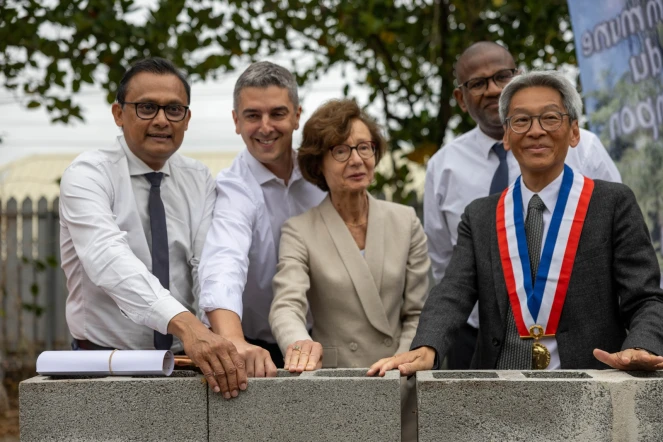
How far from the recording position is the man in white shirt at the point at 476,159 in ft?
14.1

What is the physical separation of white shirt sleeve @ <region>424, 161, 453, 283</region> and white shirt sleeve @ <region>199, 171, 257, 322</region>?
3.80ft

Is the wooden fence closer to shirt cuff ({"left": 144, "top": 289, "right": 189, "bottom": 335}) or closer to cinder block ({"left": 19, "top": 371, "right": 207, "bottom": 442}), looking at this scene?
shirt cuff ({"left": 144, "top": 289, "right": 189, "bottom": 335})

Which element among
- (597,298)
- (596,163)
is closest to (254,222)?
(597,298)

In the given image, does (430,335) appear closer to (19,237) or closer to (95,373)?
(95,373)

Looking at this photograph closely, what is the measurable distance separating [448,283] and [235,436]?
1037 mm

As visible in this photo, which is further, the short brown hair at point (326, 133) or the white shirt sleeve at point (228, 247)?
the short brown hair at point (326, 133)

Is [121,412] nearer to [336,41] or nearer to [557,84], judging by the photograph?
[557,84]

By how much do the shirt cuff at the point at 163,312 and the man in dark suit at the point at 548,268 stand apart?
29.3 inches

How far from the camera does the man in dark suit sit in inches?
121

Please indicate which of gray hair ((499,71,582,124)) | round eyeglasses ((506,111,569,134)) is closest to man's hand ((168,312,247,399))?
round eyeglasses ((506,111,569,134))

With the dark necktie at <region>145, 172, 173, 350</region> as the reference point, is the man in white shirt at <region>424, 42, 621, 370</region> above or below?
above

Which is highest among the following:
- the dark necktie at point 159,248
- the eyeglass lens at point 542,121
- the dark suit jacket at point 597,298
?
the eyeglass lens at point 542,121

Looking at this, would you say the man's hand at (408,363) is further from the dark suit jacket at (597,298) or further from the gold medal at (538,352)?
the gold medal at (538,352)

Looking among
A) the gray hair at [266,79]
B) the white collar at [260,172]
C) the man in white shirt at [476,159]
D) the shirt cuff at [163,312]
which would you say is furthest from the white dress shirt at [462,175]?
the shirt cuff at [163,312]
